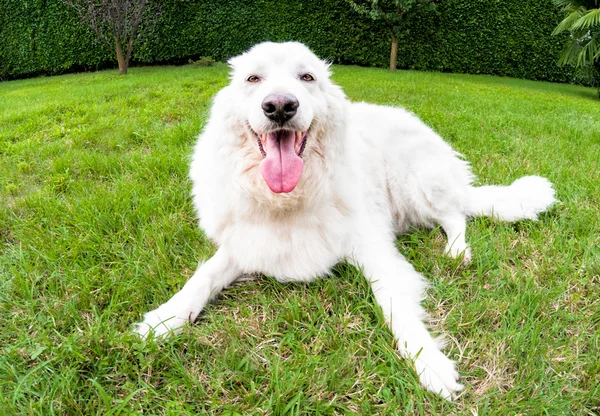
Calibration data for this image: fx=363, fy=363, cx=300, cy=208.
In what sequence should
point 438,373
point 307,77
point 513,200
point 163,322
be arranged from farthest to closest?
point 513,200 → point 307,77 → point 163,322 → point 438,373

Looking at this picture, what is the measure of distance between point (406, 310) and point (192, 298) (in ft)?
3.31

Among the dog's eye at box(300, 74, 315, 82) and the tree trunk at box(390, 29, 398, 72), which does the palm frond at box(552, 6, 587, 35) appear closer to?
the tree trunk at box(390, 29, 398, 72)

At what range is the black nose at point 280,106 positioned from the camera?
1.72 metres

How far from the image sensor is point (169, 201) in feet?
9.07

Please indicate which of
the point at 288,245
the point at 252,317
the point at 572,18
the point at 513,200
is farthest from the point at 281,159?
the point at 572,18

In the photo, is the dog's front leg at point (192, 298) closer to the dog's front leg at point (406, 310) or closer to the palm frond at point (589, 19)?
the dog's front leg at point (406, 310)

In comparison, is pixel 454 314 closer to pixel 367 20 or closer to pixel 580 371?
pixel 580 371

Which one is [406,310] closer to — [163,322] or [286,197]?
[286,197]

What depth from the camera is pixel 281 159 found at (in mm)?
1861

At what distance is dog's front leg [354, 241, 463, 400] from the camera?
140 centimetres

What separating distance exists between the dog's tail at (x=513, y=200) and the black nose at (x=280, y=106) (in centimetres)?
169

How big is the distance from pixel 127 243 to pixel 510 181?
315 centimetres

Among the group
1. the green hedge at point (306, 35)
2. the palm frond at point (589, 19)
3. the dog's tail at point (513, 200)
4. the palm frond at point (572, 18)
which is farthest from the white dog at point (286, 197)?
the green hedge at point (306, 35)

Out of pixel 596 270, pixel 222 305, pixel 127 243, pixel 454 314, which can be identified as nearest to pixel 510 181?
pixel 596 270
